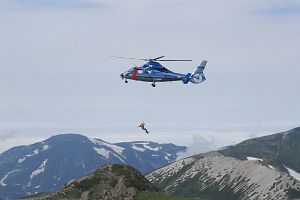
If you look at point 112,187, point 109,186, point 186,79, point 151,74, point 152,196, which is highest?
point 151,74

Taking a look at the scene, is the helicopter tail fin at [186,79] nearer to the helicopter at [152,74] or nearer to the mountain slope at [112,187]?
the helicopter at [152,74]

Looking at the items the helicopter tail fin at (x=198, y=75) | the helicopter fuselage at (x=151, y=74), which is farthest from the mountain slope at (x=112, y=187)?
the helicopter fuselage at (x=151, y=74)

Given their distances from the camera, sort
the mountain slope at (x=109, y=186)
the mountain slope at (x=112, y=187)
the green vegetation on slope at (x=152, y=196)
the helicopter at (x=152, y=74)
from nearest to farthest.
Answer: the helicopter at (x=152, y=74) → the green vegetation on slope at (x=152, y=196) → the mountain slope at (x=112, y=187) → the mountain slope at (x=109, y=186)

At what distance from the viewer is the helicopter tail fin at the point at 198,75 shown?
118 meters

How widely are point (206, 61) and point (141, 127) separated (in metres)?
22.5

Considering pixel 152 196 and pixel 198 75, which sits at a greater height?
pixel 198 75

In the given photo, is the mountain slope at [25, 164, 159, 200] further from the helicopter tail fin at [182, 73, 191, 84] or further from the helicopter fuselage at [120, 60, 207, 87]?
the helicopter fuselage at [120, 60, 207, 87]

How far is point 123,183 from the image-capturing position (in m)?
163

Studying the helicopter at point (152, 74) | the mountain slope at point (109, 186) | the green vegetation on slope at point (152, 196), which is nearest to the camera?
the helicopter at point (152, 74)

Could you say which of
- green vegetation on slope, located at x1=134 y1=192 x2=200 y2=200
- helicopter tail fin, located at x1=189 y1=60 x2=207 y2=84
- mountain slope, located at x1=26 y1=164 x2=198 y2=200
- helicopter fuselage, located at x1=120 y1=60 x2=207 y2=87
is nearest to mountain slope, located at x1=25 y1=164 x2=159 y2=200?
mountain slope, located at x1=26 y1=164 x2=198 y2=200

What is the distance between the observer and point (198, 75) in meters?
119

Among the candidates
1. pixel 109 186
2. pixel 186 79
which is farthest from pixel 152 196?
pixel 186 79

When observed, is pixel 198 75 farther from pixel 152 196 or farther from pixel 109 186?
pixel 109 186

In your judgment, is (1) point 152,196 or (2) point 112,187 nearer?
(1) point 152,196
